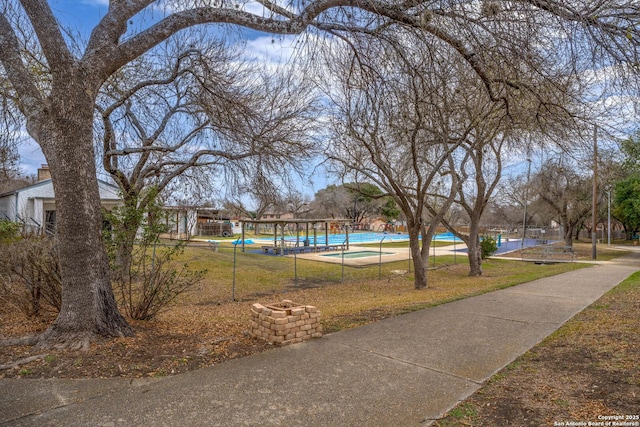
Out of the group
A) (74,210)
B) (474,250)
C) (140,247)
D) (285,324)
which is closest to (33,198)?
(140,247)

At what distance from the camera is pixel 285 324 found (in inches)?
195

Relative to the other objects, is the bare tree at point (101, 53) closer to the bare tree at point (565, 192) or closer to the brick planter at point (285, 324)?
the brick planter at point (285, 324)

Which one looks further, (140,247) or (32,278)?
(140,247)

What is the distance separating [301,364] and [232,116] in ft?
19.0

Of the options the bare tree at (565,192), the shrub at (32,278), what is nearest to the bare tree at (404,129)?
the shrub at (32,278)

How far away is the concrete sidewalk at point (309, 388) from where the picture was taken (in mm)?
3062

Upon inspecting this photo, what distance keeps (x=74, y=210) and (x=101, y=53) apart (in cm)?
194

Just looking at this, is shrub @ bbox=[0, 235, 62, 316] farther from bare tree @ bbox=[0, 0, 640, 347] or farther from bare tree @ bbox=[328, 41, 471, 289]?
bare tree @ bbox=[328, 41, 471, 289]

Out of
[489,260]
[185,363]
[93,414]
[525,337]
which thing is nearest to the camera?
[93,414]

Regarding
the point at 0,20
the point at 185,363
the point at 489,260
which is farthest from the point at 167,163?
the point at 489,260

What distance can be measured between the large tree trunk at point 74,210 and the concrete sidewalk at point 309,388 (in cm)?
100

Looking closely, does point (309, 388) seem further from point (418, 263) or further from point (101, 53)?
point (418, 263)

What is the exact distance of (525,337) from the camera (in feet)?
17.9

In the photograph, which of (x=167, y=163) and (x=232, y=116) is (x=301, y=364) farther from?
(x=167, y=163)
